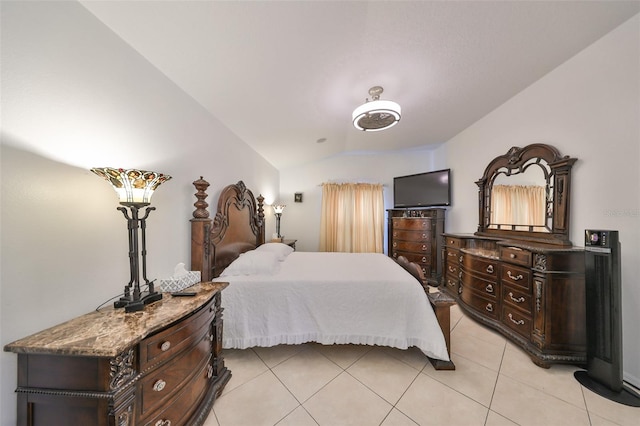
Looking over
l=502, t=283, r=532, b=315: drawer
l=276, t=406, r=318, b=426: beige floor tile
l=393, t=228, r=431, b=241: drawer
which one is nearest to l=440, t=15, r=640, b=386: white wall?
l=502, t=283, r=532, b=315: drawer

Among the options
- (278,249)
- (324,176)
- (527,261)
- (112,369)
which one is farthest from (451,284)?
(112,369)

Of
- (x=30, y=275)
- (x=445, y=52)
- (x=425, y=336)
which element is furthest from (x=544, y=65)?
(x=30, y=275)

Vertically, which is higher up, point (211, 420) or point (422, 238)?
point (422, 238)

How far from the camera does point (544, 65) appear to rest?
6.48 feet

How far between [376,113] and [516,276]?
2.12 metres

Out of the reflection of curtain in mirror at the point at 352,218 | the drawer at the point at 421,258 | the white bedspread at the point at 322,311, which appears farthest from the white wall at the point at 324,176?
the white bedspread at the point at 322,311

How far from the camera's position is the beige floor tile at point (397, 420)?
1248 millimetres

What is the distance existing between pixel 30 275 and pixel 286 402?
1535mm

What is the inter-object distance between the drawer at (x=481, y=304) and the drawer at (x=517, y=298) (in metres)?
0.16

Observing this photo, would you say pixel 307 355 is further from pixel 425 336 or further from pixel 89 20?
pixel 89 20

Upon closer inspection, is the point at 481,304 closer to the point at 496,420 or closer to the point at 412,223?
the point at 496,420

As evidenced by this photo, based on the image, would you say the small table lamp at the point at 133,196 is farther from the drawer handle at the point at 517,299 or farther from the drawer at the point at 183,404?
the drawer handle at the point at 517,299

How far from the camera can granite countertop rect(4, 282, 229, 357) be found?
73cm

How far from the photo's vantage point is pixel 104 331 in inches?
33.2
